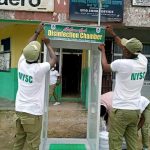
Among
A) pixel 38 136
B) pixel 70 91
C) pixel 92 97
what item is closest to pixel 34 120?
pixel 38 136

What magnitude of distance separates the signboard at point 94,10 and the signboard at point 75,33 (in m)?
8.00

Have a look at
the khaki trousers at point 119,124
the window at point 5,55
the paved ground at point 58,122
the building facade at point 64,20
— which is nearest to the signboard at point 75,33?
the khaki trousers at point 119,124

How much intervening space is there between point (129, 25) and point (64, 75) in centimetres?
514

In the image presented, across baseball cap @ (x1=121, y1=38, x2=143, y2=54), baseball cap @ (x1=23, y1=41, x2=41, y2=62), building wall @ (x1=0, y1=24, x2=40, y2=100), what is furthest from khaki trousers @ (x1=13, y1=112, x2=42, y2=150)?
building wall @ (x1=0, y1=24, x2=40, y2=100)

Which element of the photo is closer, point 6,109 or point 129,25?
point 6,109

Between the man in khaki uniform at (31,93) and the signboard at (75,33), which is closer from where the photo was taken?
the man in khaki uniform at (31,93)

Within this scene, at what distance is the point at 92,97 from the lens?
25.2ft

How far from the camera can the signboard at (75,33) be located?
638cm

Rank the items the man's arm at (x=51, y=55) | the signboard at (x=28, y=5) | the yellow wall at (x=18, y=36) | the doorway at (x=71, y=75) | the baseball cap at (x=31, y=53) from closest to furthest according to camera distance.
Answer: the baseball cap at (x=31, y=53) < the man's arm at (x=51, y=55) < the signboard at (x=28, y=5) < the yellow wall at (x=18, y=36) < the doorway at (x=71, y=75)

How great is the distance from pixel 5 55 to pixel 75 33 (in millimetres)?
10299

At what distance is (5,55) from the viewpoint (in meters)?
16.4

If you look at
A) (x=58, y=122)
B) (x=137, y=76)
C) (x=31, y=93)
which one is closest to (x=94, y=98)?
(x=137, y=76)

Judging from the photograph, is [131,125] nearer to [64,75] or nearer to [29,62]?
[29,62]

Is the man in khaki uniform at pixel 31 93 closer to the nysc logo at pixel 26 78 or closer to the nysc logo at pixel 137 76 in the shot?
the nysc logo at pixel 26 78
